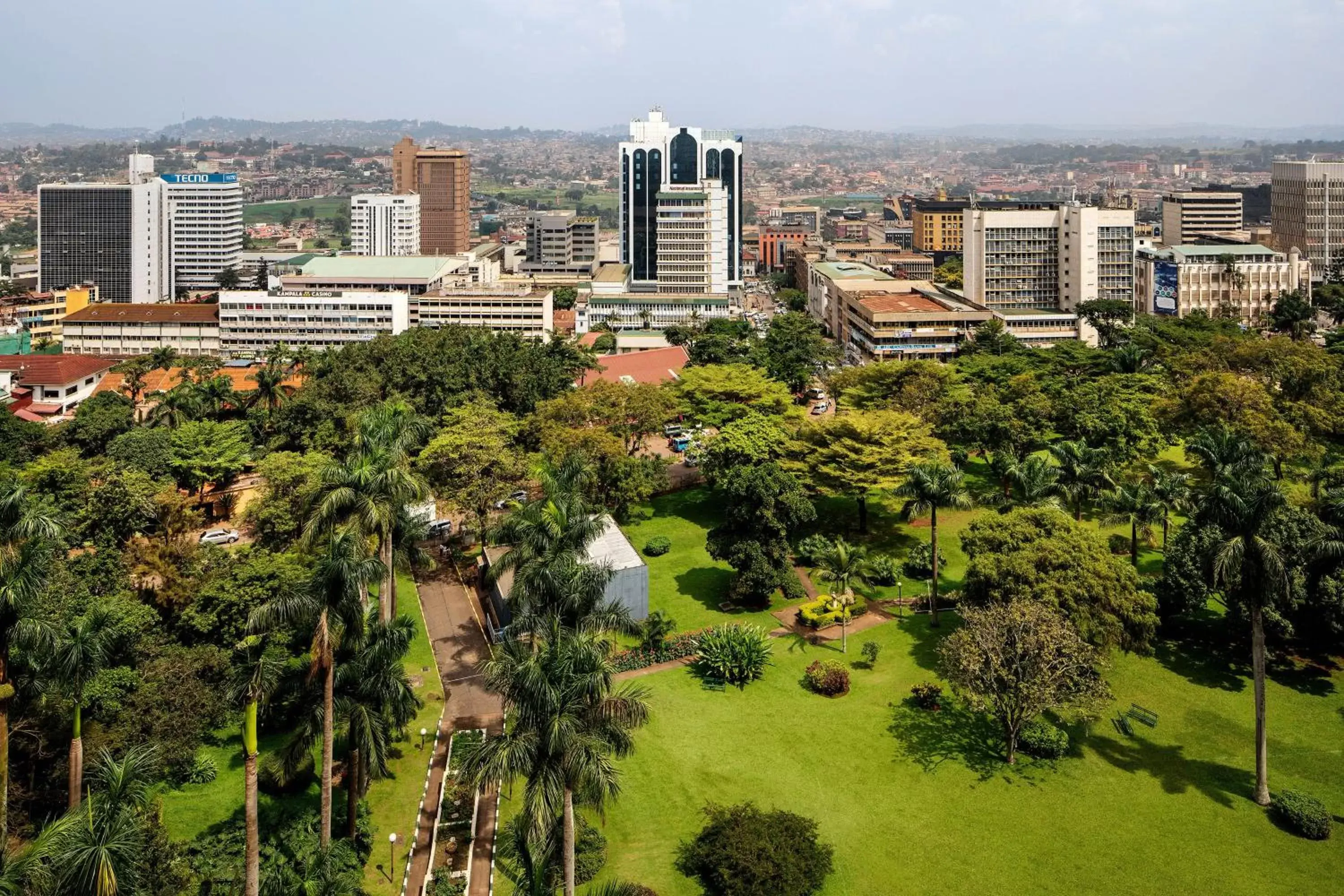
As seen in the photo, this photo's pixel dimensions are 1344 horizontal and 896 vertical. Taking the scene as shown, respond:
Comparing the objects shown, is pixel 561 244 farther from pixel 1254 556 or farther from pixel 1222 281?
pixel 1254 556

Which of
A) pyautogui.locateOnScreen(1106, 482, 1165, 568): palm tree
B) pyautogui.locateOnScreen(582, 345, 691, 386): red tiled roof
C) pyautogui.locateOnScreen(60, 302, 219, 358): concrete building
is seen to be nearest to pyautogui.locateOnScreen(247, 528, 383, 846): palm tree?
pyautogui.locateOnScreen(1106, 482, 1165, 568): palm tree

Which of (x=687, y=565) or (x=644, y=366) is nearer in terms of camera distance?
(x=687, y=565)

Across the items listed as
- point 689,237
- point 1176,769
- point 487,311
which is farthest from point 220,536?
point 689,237

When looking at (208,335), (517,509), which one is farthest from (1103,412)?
(208,335)

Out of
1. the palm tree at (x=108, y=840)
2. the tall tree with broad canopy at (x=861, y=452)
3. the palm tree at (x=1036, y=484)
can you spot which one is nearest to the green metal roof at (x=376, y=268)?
the tall tree with broad canopy at (x=861, y=452)

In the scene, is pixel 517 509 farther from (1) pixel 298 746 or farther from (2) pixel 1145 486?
(2) pixel 1145 486
